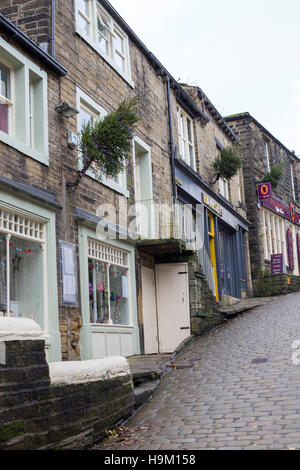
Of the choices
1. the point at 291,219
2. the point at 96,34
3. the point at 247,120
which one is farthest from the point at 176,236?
the point at 291,219

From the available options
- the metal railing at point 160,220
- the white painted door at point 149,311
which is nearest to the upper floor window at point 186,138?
the metal railing at point 160,220

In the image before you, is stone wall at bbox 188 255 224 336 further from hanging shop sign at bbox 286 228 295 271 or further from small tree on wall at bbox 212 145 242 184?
hanging shop sign at bbox 286 228 295 271

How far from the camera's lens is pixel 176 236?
1464cm

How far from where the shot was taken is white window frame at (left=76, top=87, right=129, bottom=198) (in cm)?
1229

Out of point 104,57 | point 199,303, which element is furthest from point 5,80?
point 199,303

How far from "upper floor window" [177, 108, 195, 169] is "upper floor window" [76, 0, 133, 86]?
4.49m

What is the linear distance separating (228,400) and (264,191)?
1975 cm

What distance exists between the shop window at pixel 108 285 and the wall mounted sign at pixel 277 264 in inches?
526

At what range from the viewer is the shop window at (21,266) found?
9.36 metres

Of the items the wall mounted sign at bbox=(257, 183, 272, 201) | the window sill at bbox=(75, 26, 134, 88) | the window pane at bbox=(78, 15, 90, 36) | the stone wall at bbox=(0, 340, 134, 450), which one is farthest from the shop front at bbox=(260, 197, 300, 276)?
the stone wall at bbox=(0, 340, 134, 450)

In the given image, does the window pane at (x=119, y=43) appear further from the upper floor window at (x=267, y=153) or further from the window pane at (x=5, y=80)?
the upper floor window at (x=267, y=153)

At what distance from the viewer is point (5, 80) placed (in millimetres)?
10430

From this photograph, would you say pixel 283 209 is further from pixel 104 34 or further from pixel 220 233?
pixel 104 34

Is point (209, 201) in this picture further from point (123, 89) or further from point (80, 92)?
point (80, 92)
